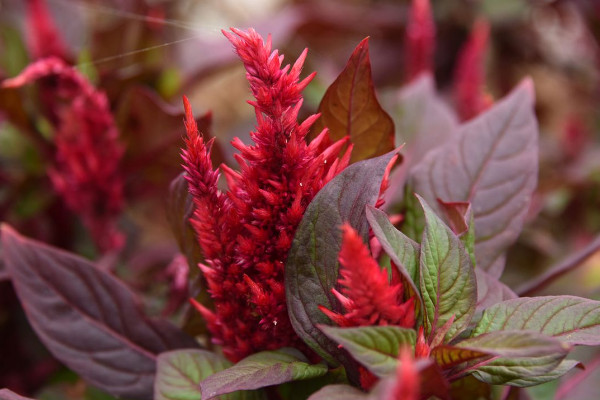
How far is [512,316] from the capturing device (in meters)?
0.56

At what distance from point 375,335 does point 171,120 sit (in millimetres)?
694

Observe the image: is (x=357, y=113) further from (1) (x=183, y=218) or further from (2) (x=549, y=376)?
(2) (x=549, y=376)

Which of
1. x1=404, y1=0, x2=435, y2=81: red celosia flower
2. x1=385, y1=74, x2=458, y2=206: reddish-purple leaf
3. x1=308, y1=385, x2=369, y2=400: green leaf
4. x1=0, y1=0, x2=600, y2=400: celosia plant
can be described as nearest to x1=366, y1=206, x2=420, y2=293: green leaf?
x1=0, y1=0, x2=600, y2=400: celosia plant

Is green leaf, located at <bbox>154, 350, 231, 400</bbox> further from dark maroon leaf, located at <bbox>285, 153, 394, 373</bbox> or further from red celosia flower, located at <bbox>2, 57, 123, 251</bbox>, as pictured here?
red celosia flower, located at <bbox>2, 57, 123, 251</bbox>

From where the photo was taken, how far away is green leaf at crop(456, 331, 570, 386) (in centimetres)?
46

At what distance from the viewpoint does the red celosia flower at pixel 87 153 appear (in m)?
0.94

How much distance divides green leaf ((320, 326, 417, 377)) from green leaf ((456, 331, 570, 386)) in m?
0.07

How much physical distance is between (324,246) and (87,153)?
1.98 ft

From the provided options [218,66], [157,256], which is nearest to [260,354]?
[157,256]

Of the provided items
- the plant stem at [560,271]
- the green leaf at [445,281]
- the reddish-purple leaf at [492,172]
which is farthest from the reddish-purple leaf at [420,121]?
the green leaf at [445,281]

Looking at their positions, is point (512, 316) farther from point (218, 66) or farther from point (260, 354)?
point (218, 66)

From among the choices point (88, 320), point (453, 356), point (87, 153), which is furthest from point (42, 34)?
point (453, 356)

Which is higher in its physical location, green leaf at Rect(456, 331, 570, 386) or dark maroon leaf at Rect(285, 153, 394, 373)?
dark maroon leaf at Rect(285, 153, 394, 373)

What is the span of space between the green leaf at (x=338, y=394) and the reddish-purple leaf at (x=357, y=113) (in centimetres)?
29
